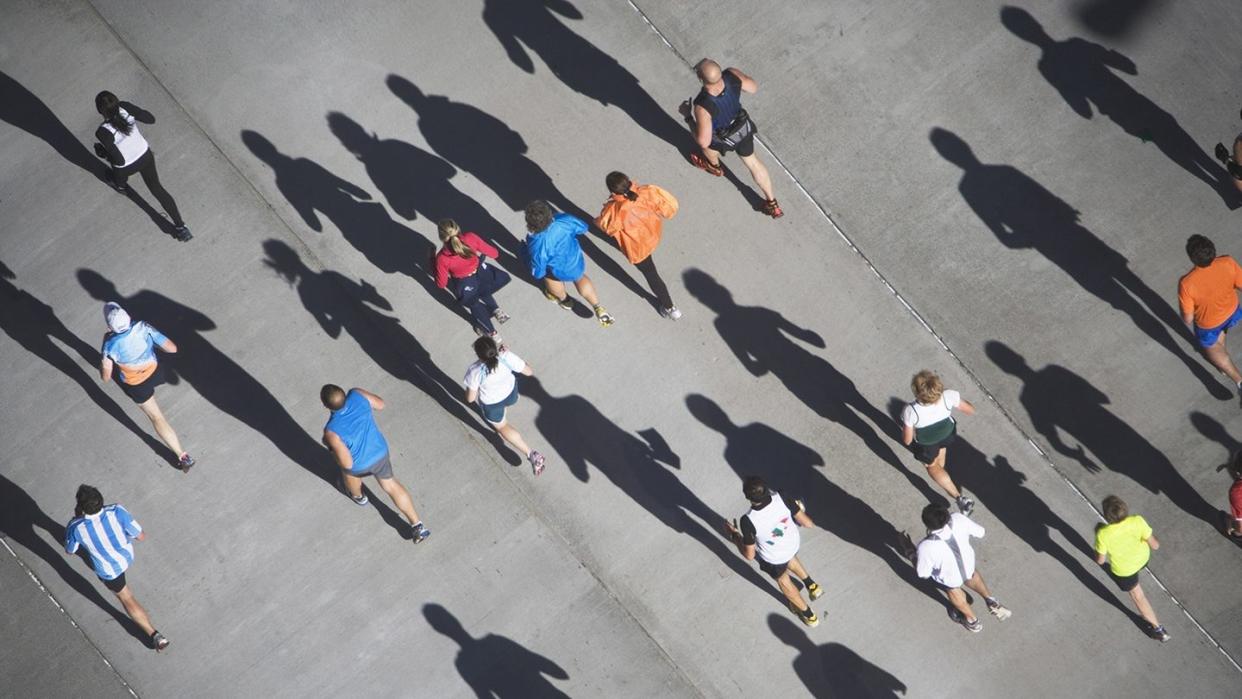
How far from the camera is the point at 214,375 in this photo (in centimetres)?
953

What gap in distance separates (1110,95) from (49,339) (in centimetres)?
1043

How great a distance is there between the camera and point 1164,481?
9078 millimetres

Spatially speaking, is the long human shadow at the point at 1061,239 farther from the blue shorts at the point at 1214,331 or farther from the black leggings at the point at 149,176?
the black leggings at the point at 149,176

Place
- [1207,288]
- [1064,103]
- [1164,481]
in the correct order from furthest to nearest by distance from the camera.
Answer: [1064,103] < [1164,481] < [1207,288]

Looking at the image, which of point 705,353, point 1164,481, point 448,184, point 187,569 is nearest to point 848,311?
point 705,353

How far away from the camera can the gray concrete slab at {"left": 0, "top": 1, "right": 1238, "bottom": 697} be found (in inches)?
354

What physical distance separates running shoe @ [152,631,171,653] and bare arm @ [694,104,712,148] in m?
6.57

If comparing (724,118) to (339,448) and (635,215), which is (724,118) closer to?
(635,215)

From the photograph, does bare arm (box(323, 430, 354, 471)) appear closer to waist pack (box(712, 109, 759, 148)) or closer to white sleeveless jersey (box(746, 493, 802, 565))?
white sleeveless jersey (box(746, 493, 802, 565))

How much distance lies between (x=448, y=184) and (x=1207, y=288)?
678 centimetres

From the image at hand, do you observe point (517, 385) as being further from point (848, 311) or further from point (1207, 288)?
point (1207, 288)

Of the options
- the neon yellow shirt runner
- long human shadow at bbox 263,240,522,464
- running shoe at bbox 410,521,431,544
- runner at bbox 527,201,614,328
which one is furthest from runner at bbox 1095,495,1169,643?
running shoe at bbox 410,521,431,544

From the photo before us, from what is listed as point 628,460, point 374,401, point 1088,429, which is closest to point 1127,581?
point 1088,429

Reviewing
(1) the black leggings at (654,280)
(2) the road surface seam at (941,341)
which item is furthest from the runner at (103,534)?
(2) the road surface seam at (941,341)
